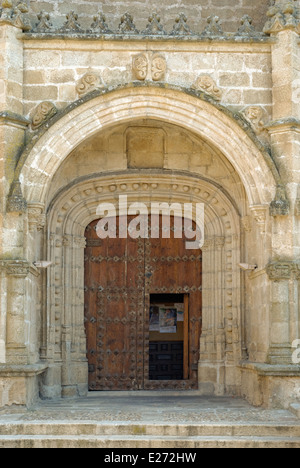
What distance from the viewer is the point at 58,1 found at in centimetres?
1295

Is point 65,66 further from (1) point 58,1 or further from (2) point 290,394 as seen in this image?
(2) point 290,394

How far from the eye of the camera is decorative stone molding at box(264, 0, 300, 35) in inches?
457

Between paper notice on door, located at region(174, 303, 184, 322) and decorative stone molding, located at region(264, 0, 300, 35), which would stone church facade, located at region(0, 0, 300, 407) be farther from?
paper notice on door, located at region(174, 303, 184, 322)

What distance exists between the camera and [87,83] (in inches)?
457

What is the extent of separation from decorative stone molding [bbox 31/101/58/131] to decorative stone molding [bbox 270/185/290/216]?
3.08 meters

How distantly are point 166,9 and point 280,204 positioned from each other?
3.75 metres

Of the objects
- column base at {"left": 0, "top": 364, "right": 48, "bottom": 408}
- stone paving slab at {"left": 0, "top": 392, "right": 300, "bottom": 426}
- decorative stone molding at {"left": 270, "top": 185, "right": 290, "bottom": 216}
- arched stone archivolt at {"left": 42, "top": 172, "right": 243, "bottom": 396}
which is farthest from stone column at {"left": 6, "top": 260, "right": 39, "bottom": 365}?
decorative stone molding at {"left": 270, "top": 185, "right": 290, "bottom": 216}

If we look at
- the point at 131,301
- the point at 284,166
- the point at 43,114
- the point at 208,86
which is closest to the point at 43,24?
the point at 43,114

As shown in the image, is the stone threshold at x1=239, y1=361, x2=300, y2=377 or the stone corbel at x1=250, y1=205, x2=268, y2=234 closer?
the stone threshold at x1=239, y1=361, x2=300, y2=377

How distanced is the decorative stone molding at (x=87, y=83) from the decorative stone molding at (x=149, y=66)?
518 mm

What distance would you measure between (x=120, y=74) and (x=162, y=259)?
9.52 ft

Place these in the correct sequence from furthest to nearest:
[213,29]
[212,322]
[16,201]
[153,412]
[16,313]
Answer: [212,322]
[213,29]
[16,201]
[16,313]
[153,412]

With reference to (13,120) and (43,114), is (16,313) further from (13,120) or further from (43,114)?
(43,114)

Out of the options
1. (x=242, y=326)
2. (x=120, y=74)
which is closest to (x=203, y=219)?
→ (x=242, y=326)
